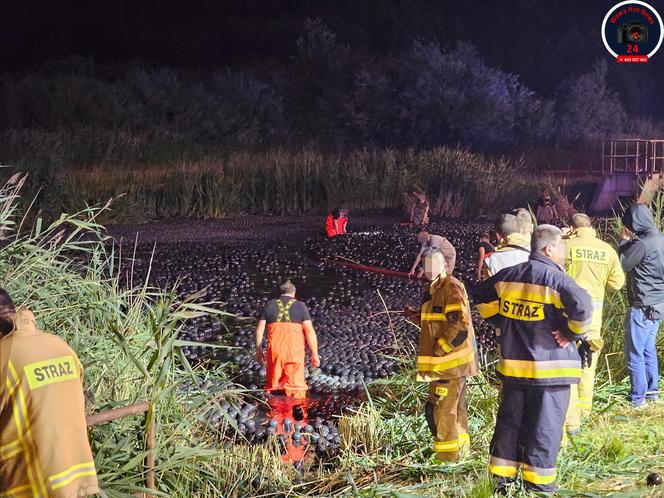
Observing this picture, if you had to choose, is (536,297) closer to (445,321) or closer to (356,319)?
(445,321)

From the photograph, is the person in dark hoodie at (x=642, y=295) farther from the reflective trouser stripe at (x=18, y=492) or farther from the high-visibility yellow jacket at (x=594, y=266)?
the reflective trouser stripe at (x=18, y=492)

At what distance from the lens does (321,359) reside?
11.0 m

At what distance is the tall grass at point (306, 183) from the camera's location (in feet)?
83.2

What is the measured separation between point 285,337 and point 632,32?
16642 mm

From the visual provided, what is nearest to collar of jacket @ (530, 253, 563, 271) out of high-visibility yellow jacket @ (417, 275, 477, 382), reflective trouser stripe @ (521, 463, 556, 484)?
high-visibility yellow jacket @ (417, 275, 477, 382)

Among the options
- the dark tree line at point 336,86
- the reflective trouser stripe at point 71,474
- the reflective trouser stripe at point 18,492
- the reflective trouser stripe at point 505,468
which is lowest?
the reflective trouser stripe at point 505,468

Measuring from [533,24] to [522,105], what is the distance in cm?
2259

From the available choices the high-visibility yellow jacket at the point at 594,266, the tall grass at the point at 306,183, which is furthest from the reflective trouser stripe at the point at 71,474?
the tall grass at the point at 306,183

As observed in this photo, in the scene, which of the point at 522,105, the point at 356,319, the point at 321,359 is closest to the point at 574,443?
the point at 321,359

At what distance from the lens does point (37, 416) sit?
4309 millimetres

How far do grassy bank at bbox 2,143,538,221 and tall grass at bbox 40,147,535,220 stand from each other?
28 millimetres

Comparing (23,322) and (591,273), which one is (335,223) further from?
(23,322)

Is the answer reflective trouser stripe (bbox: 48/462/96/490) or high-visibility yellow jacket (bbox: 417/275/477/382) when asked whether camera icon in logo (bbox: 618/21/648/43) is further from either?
reflective trouser stripe (bbox: 48/462/96/490)

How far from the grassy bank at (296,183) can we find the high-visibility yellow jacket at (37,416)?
66.5 feet
